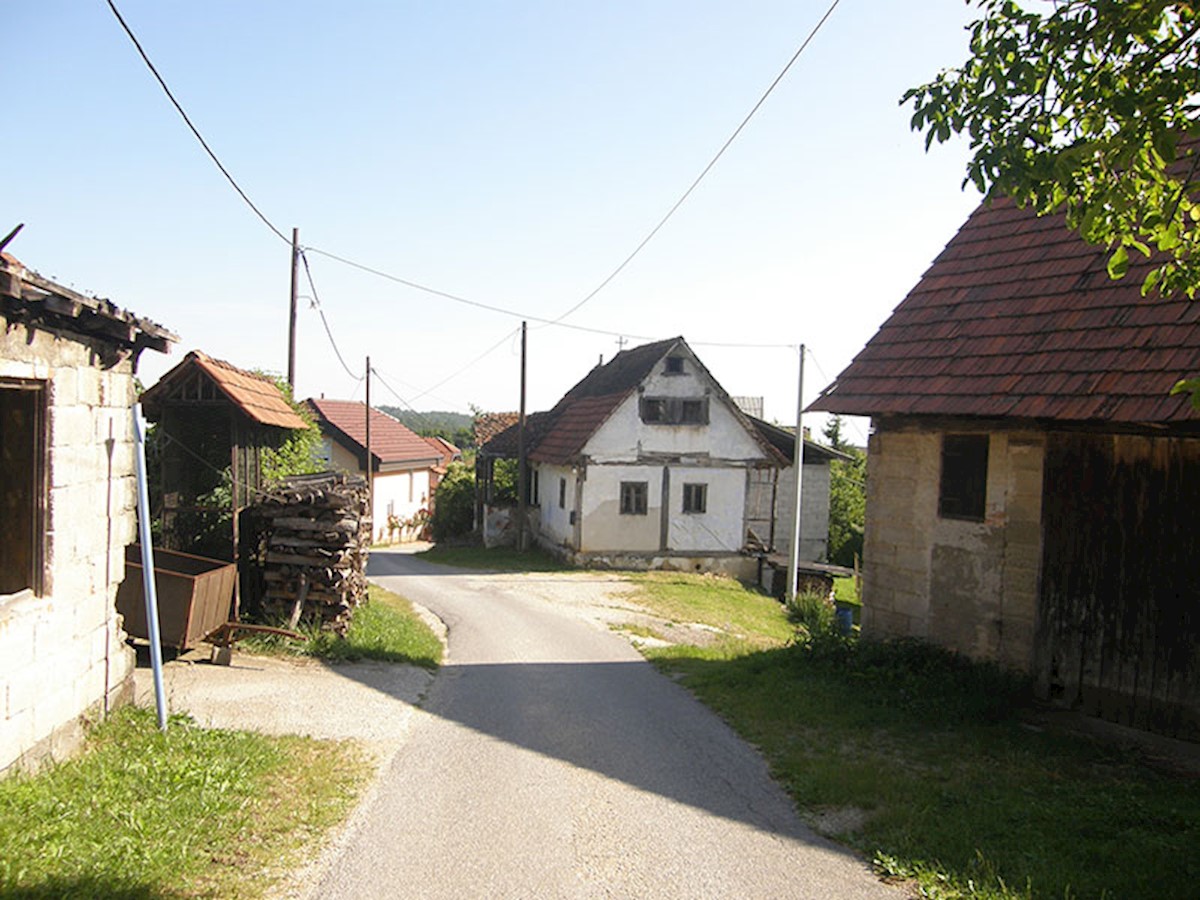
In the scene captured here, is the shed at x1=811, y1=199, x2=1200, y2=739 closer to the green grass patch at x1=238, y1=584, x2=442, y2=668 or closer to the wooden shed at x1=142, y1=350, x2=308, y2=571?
the green grass patch at x1=238, y1=584, x2=442, y2=668

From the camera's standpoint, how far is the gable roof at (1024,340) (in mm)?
8555

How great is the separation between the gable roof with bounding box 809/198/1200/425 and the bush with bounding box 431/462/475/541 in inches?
952

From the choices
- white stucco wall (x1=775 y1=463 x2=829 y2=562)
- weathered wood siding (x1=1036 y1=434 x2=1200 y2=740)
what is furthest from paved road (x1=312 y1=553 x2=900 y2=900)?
white stucco wall (x1=775 y1=463 x2=829 y2=562)

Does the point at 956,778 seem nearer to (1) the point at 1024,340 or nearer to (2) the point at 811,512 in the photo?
(1) the point at 1024,340

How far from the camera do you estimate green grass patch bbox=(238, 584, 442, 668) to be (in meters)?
11.9

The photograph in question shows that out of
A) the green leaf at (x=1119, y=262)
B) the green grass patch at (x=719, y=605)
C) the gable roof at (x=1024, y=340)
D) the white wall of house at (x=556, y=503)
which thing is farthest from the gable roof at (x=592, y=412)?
the green leaf at (x=1119, y=262)

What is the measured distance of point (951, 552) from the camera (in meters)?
10.5

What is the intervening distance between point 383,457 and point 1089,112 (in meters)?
34.4

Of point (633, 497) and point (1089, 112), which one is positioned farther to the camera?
point (633, 497)

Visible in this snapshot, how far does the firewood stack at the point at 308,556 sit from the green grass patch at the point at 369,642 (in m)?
0.40

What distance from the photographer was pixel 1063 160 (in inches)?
196

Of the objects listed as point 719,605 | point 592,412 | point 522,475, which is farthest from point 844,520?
point 719,605

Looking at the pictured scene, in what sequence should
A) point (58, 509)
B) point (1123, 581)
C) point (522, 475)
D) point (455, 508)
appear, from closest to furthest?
point (58, 509)
point (1123, 581)
point (522, 475)
point (455, 508)

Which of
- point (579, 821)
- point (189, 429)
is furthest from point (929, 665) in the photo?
point (189, 429)
